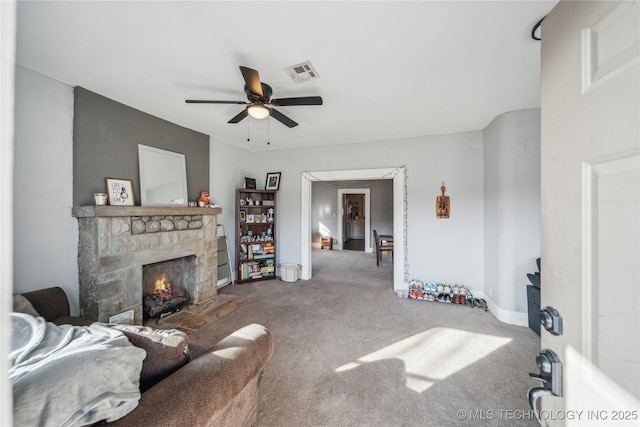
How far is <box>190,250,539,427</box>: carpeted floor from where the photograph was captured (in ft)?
5.17

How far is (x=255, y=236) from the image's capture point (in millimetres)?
4535

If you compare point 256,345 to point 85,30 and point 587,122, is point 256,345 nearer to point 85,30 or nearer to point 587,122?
point 587,122

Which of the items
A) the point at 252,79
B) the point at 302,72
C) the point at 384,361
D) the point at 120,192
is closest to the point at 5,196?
the point at 252,79

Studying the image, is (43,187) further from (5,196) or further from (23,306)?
(5,196)

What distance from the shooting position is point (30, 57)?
184 centimetres

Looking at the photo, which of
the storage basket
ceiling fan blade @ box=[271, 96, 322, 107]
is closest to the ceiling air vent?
ceiling fan blade @ box=[271, 96, 322, 107]

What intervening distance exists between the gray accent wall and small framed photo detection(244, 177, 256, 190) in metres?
1.35

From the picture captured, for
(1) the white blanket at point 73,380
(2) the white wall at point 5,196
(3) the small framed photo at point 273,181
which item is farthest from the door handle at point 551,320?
(3) the small framed photo at point 273,181

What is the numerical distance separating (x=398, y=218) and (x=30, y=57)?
4231mm

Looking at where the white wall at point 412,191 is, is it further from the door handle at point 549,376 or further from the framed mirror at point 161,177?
the door handle at point 549,376

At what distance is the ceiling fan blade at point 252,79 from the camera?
1.64 metres

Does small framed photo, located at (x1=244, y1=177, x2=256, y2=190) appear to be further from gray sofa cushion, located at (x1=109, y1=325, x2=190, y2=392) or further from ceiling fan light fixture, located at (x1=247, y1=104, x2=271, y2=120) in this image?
gray sofa cushion, located at (x1=109, y1=325, x2=190, y2=392)

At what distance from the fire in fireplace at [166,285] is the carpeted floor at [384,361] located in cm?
66

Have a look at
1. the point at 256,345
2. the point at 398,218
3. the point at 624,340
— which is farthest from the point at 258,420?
the point at 398,218
